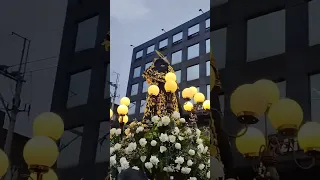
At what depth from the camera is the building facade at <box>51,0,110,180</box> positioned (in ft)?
3.92

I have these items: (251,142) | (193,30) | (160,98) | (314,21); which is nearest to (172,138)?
(160,98)

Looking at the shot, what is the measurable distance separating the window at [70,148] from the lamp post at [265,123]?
49 cm

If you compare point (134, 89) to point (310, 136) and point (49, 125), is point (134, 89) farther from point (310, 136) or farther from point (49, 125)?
point (310, 136)

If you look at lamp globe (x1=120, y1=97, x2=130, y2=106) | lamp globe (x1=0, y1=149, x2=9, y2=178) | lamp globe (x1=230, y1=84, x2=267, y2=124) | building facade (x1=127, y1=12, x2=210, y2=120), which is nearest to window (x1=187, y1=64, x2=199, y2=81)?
building facade (x1=127, y1=12, x2=210, y2=120)

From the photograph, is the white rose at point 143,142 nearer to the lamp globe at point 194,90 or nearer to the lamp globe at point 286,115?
the lamp globe at point 194,90

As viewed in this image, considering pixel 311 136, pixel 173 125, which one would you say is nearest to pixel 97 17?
pixel 173 125

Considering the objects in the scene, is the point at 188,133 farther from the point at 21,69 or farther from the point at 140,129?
the point at 21,69

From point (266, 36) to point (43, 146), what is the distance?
2.01 ft

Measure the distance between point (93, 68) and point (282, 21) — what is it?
57cm

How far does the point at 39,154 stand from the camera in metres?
1.08

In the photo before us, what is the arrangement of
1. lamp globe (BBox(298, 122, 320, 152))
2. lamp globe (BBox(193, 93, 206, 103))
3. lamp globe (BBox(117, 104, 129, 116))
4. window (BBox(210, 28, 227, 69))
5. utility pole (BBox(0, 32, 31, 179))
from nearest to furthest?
1. lamp globe (BBox(298, 122, 320, 152))
2. window (BBox(210, 28, 227, 69))
3. utility pole (BBox(0, 32, 31, 179))
4. lamp globe (BBox(193, 93, 206, 103))
5. lamp globe (BBox(117, 104, 129, 116))

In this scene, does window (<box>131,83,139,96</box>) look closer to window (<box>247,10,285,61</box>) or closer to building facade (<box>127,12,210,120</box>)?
building facade (<box>127,12,210,120</box>)

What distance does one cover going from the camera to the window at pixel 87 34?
4.17 feet

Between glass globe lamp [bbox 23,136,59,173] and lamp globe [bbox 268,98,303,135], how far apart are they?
565 mm
